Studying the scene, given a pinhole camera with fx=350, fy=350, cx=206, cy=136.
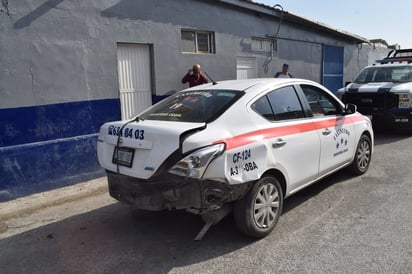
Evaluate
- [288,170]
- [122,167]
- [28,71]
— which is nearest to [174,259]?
[122,167]

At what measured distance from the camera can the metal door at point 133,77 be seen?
6.65m

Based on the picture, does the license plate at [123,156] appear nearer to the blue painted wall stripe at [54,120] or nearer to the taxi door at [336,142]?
the taxi door at [336,142]

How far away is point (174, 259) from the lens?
3.29 meters

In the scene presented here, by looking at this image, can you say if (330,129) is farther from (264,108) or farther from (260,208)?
(260,208)

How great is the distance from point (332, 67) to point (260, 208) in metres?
11.5

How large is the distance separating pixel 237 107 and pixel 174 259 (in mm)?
1592

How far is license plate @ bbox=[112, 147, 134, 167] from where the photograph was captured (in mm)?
3365

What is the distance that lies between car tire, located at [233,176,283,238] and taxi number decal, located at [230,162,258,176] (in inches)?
7.5

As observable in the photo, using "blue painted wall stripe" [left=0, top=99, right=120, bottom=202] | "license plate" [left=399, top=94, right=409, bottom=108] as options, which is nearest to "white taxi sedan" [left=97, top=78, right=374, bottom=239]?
"blue painted wall stripe" [left=0, top=99, right=120, bottom=202]

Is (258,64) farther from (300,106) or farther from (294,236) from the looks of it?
(294,236)

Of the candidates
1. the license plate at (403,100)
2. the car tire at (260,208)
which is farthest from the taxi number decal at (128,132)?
the license plate at (403,100)

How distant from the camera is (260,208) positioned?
11.6 feet

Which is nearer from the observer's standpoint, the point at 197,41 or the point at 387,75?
the point at 197,41

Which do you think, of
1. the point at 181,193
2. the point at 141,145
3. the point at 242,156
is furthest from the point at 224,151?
the point at 141,145
